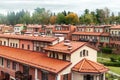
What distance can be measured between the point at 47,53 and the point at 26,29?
81852mm

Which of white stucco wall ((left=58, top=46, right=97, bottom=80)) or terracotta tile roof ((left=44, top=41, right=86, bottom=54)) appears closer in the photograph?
white stucco wall ((left=58, top=46, right=97, bottom=80))

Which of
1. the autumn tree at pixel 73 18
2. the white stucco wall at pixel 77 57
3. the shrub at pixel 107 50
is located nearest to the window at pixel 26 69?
the white stucco wall at pixel 77 57

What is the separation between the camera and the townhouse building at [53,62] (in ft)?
103

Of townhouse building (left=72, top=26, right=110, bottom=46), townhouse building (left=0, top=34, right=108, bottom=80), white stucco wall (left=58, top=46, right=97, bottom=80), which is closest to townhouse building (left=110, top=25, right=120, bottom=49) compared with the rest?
townhouse building (left=72, top=26, right=110, bottom=46)

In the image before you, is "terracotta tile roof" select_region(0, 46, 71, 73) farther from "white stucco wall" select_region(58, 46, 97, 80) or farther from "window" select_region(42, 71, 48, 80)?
"window" select_region(42, 71, 48, 80)

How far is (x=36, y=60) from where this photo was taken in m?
36.8

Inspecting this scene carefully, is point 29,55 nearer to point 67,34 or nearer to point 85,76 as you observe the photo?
point 85,76

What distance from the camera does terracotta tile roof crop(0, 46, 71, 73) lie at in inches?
1251

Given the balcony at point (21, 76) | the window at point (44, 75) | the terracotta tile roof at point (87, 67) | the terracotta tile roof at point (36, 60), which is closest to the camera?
the terracotta tile roof at point (87, 67)

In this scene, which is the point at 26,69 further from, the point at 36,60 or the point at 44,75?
the point at 44,75

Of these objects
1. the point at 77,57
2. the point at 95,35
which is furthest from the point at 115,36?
the point at 77,57

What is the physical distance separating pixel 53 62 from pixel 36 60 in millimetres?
4005

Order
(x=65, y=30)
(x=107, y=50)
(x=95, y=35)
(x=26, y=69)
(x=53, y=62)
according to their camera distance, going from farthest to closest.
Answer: (x=65, y=30) < (x=95, y=35) < (x=107, y=50) < (x=26, y=69) < (x=53, y=62)

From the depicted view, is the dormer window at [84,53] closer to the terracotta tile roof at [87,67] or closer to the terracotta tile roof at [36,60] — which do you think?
the terracotta tile roof at [87,67]
